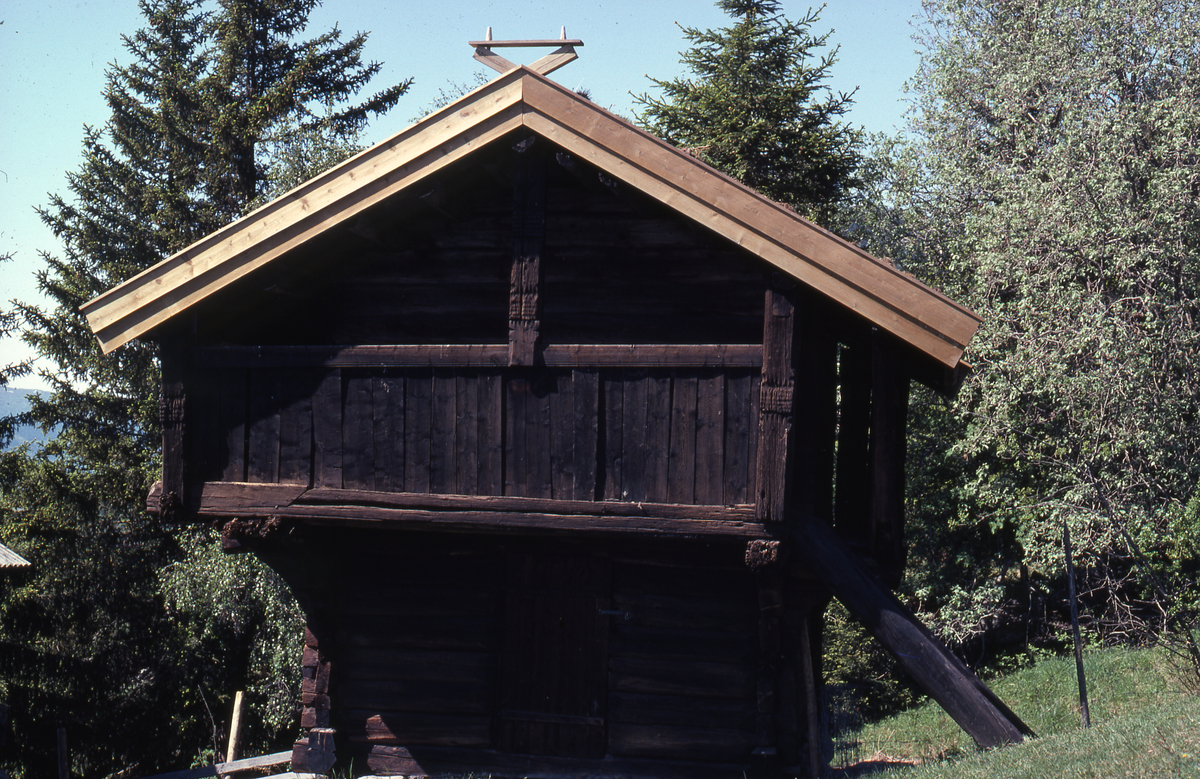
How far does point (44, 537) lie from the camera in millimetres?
21562

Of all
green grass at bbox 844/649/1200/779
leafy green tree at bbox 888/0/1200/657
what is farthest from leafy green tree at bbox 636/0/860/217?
green grass at bbox 844/649/1200/779

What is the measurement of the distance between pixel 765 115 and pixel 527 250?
1764 cm

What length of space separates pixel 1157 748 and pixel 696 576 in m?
3.82

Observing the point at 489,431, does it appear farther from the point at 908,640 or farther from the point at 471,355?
the point at 908,640

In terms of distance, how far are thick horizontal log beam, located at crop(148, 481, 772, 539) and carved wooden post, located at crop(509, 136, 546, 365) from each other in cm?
120

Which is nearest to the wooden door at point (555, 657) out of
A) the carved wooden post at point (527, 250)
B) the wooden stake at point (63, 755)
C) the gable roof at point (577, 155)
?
the carved wooden post at point (527, 250)

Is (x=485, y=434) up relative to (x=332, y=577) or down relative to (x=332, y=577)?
up

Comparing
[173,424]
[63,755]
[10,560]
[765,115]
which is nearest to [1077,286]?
[765,115]

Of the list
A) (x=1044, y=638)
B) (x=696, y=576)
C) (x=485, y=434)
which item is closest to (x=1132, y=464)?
(x=1044, y=638)

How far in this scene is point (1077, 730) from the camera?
7.65 metres

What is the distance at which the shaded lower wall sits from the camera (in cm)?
841

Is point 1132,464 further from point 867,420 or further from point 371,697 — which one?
point 371,697

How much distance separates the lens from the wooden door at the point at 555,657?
863cm

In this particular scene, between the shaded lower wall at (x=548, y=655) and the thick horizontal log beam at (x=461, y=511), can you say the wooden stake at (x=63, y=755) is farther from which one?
the thick horizontal log beam at (x=461, y=511)
